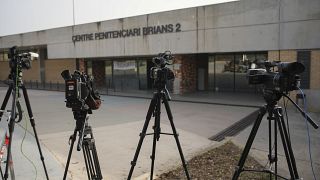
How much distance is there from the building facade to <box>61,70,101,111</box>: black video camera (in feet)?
14.4

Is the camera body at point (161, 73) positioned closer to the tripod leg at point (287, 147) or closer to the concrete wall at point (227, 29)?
the tripod leg at point (287, 147)

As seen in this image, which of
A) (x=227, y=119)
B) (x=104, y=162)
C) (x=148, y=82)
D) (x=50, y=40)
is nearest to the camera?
(x=104, y=162)

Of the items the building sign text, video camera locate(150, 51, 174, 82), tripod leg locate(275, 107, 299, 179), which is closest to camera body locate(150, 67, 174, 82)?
video camera locate(150, 51, 174, 82)

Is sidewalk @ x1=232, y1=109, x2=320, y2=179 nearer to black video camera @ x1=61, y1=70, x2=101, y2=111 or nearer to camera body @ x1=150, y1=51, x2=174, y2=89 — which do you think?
camera body @ x1=150, y1=51, x2=174, y2=89

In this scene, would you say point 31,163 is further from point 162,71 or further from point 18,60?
point 162,71

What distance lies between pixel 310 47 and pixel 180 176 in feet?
32.3

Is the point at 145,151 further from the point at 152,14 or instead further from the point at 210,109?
the point at 152,14

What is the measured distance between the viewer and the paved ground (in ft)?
20.7

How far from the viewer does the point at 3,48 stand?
33844mm

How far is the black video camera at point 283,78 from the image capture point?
11.5 feet

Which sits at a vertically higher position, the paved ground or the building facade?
the building facade

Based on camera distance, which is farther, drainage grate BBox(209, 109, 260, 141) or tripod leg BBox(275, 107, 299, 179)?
drainage grate BBox(209, 109, 260, 141)

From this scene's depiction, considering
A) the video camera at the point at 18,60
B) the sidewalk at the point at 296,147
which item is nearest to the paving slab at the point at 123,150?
the sidewalk at the point at 296,147

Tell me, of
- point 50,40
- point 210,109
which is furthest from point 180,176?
point 50,40
